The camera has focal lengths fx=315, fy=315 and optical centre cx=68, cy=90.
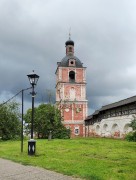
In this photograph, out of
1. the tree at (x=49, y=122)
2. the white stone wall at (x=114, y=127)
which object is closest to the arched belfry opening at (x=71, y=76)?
the white stone wall at (x=114, y=127)

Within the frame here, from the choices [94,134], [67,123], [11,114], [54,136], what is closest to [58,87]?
[67,123]

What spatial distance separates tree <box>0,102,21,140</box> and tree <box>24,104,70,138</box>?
26.1 feet

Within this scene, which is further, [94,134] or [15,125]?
[94,134]

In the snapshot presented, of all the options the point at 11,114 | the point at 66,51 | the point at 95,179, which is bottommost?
the point at 95,179

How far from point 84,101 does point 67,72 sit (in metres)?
7.00

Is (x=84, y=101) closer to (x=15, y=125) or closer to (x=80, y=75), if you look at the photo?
(x=80, y=75)

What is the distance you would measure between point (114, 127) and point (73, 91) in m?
22.2

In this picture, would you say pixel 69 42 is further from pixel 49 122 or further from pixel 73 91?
pixel 49 122

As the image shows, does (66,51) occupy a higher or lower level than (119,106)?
higher

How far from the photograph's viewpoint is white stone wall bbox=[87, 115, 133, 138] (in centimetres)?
3906

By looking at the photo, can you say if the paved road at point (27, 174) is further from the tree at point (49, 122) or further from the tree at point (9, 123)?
the tree at point (49, 122)

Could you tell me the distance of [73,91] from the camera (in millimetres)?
64500

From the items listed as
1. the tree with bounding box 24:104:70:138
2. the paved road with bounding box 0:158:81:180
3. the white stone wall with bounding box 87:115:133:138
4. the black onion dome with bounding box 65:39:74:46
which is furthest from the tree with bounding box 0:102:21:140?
the black onion dome with bounding box 65:39:74:46

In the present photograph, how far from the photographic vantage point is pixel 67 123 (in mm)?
62875
